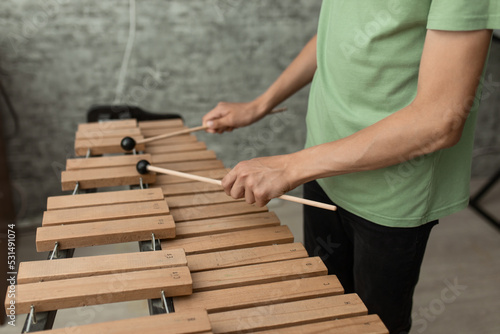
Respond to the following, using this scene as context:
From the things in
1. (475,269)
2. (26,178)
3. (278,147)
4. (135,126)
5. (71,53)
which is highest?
(71,53)

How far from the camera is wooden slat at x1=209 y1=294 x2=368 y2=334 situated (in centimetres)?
91

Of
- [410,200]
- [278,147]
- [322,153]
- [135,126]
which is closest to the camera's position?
[322,153]

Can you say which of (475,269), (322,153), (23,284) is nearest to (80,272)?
(23,284)

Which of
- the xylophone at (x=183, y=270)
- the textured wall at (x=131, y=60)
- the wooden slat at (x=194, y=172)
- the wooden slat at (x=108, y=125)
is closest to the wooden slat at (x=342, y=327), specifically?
the xylophone at (x=183, y=270)

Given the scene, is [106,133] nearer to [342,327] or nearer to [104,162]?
[104,162]

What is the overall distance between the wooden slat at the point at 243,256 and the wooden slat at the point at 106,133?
0.83 meters

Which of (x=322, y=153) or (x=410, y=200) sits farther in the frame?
(x=410, y=200)

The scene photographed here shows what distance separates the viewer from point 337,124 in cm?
129

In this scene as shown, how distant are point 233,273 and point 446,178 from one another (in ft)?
1.95

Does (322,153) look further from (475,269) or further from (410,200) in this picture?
(475,269)

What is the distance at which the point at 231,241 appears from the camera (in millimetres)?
1193

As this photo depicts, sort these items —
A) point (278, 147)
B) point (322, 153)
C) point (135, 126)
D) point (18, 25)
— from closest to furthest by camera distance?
point (322, 153) < point (135, 126) < point (18, 25) < point (278, 147)

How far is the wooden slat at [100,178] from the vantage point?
4.91 ft

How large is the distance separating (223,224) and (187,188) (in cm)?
25
